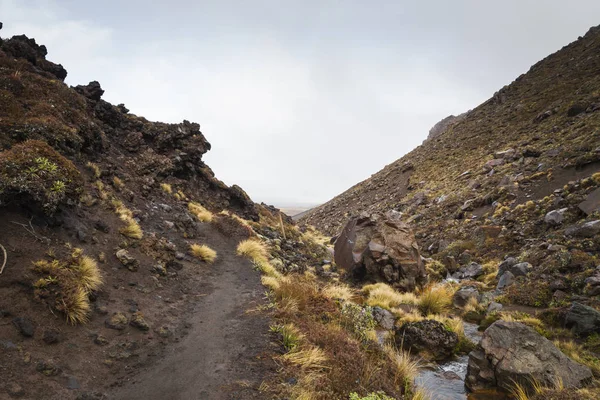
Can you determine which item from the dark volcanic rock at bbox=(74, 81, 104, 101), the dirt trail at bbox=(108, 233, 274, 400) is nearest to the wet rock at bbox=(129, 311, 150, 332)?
the dirt trail at bbox=(108, 233, 274, 400)

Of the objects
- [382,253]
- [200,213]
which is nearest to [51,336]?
[200,213]

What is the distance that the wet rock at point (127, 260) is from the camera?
29.5 feet

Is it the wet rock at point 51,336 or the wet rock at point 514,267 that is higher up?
the wet rock at point 51,336

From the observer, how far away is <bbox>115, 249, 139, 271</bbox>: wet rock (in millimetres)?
8992

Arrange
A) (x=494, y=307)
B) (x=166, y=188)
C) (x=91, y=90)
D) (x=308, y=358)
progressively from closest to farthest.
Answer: (x=308, y=358) < (x=494, y=307) < (x=166, y=188) < (x=91, y=90)

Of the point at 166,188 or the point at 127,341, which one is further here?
the point at 166,188

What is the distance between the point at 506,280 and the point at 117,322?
15.2 metres

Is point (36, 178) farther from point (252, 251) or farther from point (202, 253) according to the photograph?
Result: point (252, 251)

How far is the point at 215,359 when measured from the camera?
19.0 ft

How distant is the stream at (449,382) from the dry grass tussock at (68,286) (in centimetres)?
723

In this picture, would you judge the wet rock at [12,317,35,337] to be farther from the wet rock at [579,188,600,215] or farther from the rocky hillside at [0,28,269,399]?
the wet rock at [579,188,600,215]

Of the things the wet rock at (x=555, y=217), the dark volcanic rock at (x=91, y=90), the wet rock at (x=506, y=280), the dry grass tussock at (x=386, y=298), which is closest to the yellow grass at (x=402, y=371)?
the dry grass tussock at (x=386, y=298)

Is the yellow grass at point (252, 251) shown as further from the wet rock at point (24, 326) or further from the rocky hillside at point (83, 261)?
the wet rock at point (24, 326)

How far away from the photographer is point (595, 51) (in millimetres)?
47562
